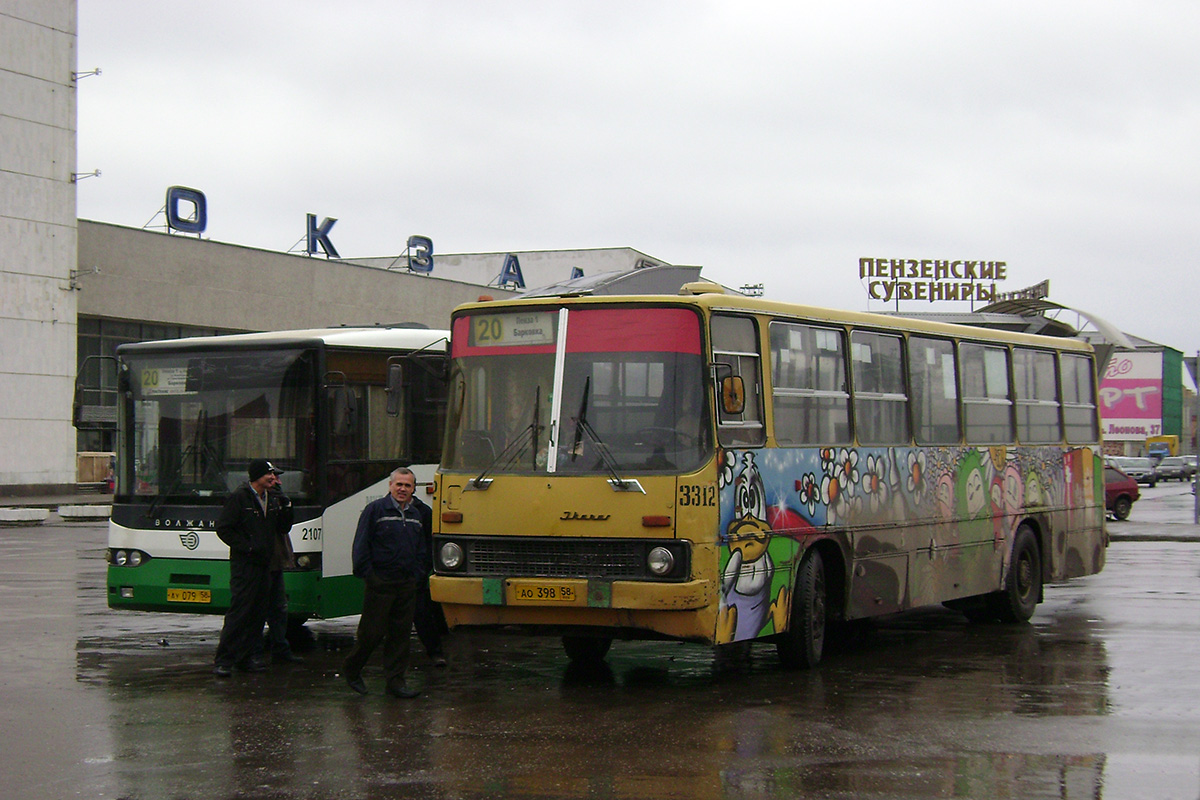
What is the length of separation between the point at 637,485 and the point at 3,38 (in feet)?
154

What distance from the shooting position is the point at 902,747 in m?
8.68

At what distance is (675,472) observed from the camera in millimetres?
10469

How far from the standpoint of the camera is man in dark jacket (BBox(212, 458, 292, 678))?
11.8 m

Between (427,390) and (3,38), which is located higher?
(3,38)

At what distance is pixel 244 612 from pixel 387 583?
68.4 inches

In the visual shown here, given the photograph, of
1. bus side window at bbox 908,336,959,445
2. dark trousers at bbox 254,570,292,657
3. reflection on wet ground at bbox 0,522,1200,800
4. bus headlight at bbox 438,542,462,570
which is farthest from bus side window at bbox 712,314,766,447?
dark trousers at bbox 254,570,292,657

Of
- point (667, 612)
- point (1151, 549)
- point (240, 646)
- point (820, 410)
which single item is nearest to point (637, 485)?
point (667, 612)

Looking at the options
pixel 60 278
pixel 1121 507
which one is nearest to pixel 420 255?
pixel 60 278

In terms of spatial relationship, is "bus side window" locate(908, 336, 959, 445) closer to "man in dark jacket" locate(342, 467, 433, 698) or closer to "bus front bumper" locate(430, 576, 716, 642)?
"bus front bumper" locate(430, 576, 716, 642)

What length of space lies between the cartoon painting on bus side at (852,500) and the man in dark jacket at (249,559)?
378cm

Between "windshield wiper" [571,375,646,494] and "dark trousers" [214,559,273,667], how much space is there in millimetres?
2952

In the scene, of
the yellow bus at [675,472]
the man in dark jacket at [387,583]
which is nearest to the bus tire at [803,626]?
the yellow bus at [675,472]

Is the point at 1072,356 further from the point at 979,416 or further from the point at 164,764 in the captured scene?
the point at 164,764

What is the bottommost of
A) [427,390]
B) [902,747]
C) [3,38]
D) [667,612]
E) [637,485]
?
[902,747]
